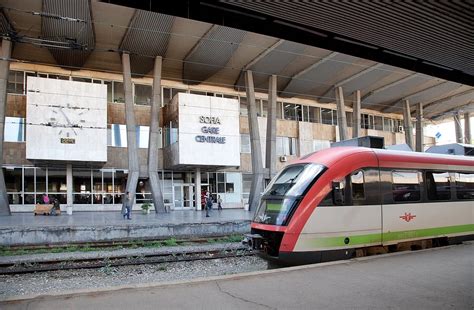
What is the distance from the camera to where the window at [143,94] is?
35.8 metres

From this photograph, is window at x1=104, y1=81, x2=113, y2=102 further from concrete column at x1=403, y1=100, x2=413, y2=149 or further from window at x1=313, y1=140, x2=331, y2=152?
concrete column at x1=403, y1=100, x2=413, y2=149

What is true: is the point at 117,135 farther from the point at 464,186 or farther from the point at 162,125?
the point at 464,186

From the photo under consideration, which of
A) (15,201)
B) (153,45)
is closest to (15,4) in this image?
(153,45)

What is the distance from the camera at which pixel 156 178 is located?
3066cm

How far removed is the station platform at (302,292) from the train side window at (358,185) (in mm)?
2579

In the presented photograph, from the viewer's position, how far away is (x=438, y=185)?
12.9 m

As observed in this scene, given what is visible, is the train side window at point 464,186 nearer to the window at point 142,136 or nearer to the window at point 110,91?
the window at point 142,136

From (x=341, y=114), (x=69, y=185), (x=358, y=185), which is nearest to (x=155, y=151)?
(x=69, y=185)

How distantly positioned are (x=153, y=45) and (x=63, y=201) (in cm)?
1286

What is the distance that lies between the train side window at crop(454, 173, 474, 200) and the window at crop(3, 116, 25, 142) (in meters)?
28.4

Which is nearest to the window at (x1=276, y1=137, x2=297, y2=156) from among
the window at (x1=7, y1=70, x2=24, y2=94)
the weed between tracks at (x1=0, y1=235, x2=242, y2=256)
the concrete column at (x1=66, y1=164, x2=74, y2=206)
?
the concrete column at (x1=66, y1=164, x2=74, y2=206)

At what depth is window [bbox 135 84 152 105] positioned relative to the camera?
35850 mm

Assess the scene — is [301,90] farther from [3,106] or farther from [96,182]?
[3,106]

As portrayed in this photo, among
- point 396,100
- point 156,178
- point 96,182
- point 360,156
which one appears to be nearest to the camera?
point 360,156
